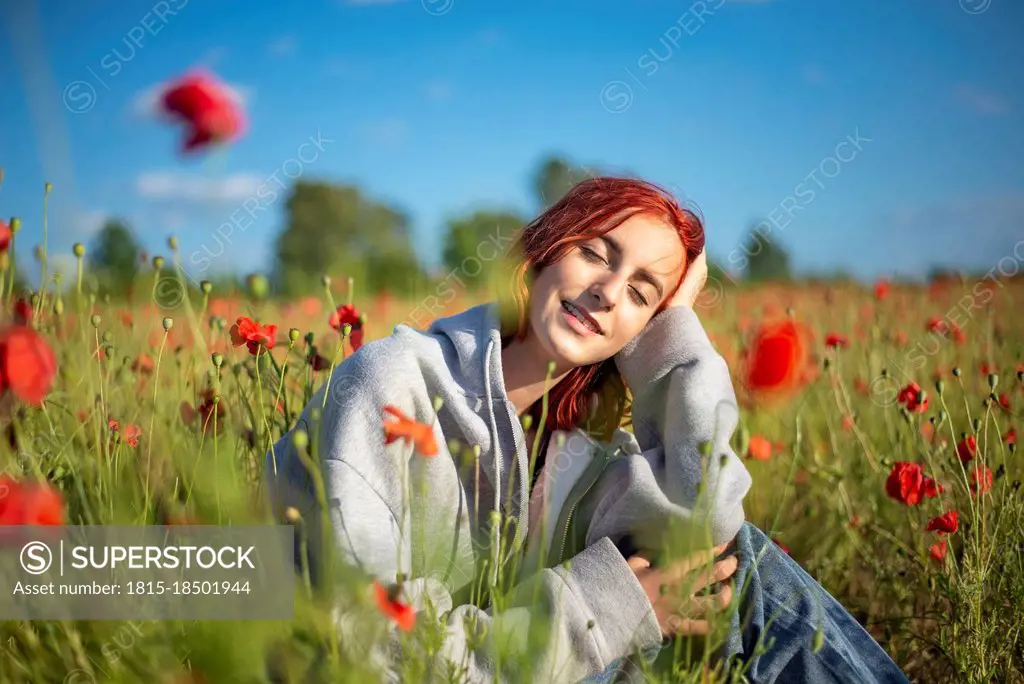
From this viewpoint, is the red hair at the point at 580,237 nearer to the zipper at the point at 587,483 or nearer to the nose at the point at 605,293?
the nose at the point at 605,293

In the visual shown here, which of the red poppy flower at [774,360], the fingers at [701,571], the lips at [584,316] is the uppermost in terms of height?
the lips at [584,316]

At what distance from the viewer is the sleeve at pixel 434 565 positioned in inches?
44.9

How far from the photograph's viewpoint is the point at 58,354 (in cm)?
173

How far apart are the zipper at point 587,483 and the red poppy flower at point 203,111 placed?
2.46ft

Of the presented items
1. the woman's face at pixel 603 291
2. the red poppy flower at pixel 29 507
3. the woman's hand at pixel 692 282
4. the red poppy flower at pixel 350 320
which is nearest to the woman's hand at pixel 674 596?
the woman's face at pixel 603 291

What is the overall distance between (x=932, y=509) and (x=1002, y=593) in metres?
0.25

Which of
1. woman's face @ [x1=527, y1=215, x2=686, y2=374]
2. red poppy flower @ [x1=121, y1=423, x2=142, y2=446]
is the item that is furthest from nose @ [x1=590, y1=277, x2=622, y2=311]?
red poppy flower @ [x1=121, y1=423, x2=142, y2=446]

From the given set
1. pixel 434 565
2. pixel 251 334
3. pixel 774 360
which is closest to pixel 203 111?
pixel 251 334

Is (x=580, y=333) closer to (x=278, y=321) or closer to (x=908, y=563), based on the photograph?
(x=908, y=563)

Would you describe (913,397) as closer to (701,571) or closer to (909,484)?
(909,484)

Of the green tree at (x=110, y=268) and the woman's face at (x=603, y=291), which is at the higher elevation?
the green tree at (x=110, y=268)

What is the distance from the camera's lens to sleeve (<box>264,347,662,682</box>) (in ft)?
3.75

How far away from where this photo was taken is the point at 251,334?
1.36m

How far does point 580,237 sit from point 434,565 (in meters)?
0.60
